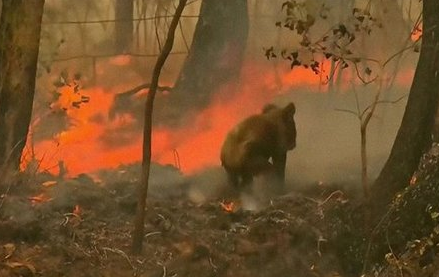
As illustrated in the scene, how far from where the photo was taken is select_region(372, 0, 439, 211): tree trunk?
3.44m

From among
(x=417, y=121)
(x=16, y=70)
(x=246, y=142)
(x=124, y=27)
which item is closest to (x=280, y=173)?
(x=246, y=142)

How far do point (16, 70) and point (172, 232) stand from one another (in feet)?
3.56

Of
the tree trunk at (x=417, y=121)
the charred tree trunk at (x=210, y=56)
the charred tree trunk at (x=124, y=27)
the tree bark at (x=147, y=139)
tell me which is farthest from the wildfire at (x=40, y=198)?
the tree trunk at (x=417, y=121)

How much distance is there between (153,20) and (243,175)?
0.90 metres

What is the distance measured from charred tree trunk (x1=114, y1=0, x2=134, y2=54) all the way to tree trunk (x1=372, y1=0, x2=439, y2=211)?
1410mm

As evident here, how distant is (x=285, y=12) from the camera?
147 inches

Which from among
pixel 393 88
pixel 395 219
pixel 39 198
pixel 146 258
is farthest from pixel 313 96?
pixel 39 198

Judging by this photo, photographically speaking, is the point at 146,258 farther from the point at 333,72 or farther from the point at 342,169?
the point at 333,72

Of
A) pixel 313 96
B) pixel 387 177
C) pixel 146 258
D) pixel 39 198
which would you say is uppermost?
pixel 313 96

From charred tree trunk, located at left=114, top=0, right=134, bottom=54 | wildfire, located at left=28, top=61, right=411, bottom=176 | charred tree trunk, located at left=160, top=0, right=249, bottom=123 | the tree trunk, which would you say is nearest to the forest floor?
wildfire, located at left=28, top=61, right=411, bottom=176

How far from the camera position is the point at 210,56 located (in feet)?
12.6

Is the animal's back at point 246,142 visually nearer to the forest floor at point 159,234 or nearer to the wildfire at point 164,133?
the wildfire at point 164,133

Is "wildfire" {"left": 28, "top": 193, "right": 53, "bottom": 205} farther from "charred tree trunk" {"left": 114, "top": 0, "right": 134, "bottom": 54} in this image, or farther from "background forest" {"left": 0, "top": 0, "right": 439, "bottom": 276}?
"charred tree trunk" {"left": 114, "top": 0, "right": 134, "bottom": 54}

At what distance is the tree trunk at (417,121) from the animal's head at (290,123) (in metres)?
0.49
